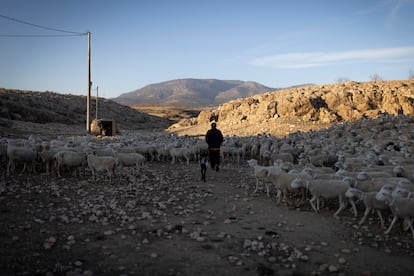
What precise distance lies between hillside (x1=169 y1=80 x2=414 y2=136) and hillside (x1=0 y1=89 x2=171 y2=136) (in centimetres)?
1659

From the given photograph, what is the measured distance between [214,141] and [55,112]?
119 ft

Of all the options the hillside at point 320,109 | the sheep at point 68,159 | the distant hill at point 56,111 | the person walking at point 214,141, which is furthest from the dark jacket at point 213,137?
the distant hill at point 56,111

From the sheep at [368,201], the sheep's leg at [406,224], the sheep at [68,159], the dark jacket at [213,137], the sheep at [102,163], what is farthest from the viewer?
the dark jacket at [213,137]

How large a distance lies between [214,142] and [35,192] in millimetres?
5966

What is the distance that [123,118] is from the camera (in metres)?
53.2

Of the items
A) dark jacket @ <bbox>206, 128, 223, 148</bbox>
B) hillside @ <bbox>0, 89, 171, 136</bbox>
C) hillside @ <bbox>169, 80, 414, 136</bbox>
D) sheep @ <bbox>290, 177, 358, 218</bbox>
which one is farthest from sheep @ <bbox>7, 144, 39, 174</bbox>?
hillside @ <bbox>0, 89, 171, 136</bbox>

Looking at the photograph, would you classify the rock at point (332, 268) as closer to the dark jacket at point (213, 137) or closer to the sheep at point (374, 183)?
the sheep at point (374, 183)

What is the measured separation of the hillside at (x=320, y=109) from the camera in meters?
24.6

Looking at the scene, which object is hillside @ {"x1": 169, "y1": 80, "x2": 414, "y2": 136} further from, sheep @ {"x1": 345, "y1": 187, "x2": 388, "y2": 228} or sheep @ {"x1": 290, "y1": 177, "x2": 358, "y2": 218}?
sheep @ {"x1": 345, "y1": 187, "x2": 388, "y2": 228}

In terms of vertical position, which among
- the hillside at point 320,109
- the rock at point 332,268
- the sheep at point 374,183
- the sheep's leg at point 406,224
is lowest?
the rock at point 332,268

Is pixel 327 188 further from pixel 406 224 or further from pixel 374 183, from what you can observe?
pixel 406 224

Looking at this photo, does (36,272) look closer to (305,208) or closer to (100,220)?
(100,220)

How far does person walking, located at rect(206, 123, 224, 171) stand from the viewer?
12.9 m

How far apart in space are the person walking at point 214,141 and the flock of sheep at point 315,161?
118 cm
